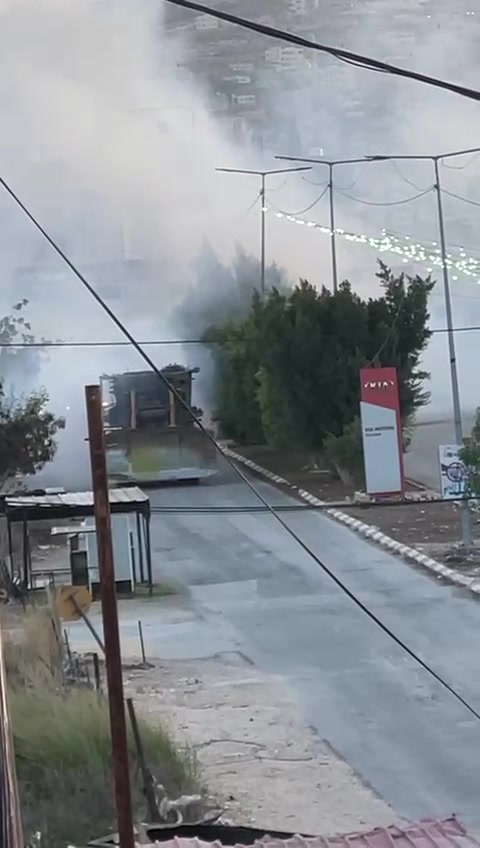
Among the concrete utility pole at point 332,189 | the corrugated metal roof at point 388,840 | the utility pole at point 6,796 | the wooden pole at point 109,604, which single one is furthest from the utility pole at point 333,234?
the utility pole at point 6,796

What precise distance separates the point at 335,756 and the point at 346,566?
0.32 meters

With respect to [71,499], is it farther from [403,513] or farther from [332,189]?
[332,189]

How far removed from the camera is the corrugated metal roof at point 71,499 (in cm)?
182

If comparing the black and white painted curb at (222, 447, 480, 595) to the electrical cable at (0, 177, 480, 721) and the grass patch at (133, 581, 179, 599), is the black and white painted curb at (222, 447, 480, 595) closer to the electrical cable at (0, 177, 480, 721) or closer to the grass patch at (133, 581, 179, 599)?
the electrical cable at (0, 177, 480, 721)

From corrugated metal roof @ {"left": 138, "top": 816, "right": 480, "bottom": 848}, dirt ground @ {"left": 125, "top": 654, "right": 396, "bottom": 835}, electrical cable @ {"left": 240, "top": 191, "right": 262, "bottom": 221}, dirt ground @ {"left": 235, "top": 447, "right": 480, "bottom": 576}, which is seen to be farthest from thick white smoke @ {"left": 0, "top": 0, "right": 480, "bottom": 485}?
corrugated metal roof @ {"left": 138, "top": 816, "right": 480, "bottom": 848}

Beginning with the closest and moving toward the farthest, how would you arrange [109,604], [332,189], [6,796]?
[6,796], [109,604], [332,189]

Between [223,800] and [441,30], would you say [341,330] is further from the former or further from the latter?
[223,800]

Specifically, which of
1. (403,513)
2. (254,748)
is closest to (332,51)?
(403,513)

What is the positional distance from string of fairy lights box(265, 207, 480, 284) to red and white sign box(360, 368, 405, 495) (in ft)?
0.71

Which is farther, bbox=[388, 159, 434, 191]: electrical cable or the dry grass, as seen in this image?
bbox=[388, 159, 434, 191]: electrical cable

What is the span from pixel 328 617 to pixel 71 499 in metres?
0.48

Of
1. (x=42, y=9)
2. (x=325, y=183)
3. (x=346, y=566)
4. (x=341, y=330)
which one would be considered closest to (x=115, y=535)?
(x=346, y=566)

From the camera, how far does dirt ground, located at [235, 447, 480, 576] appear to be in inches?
74.7

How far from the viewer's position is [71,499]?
6.05ft
